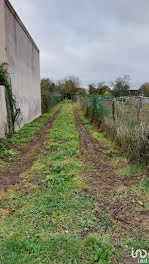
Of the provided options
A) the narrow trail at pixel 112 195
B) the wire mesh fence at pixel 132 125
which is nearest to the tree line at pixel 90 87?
the wire mesh fence at pixel 132 125

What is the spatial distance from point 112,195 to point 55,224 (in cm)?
105

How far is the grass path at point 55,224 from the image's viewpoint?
1454mm

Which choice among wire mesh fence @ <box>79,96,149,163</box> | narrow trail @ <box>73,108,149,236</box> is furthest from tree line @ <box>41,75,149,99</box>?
narrow trail @ <box>73,108,149,236</box>

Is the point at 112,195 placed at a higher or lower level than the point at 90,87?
lower

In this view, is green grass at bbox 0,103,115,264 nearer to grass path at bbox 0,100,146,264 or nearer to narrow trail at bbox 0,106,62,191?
grass path at bbox 0,100,146,264

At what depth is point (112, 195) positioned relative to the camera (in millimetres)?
2414

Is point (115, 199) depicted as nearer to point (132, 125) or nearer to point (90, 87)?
point (132, 125)

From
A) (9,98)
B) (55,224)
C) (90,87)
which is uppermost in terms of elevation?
(90,87)

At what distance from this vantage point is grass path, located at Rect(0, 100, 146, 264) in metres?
1.45

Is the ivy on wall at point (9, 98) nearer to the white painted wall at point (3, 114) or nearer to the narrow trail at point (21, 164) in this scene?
the white painted wall at point (3, 114)

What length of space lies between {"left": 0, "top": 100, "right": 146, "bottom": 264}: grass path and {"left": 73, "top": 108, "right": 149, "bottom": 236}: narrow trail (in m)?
0.13

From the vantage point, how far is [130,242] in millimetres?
1590

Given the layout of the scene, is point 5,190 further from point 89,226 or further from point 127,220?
point 127,220

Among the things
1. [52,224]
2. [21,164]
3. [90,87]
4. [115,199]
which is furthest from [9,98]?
[90,87]
